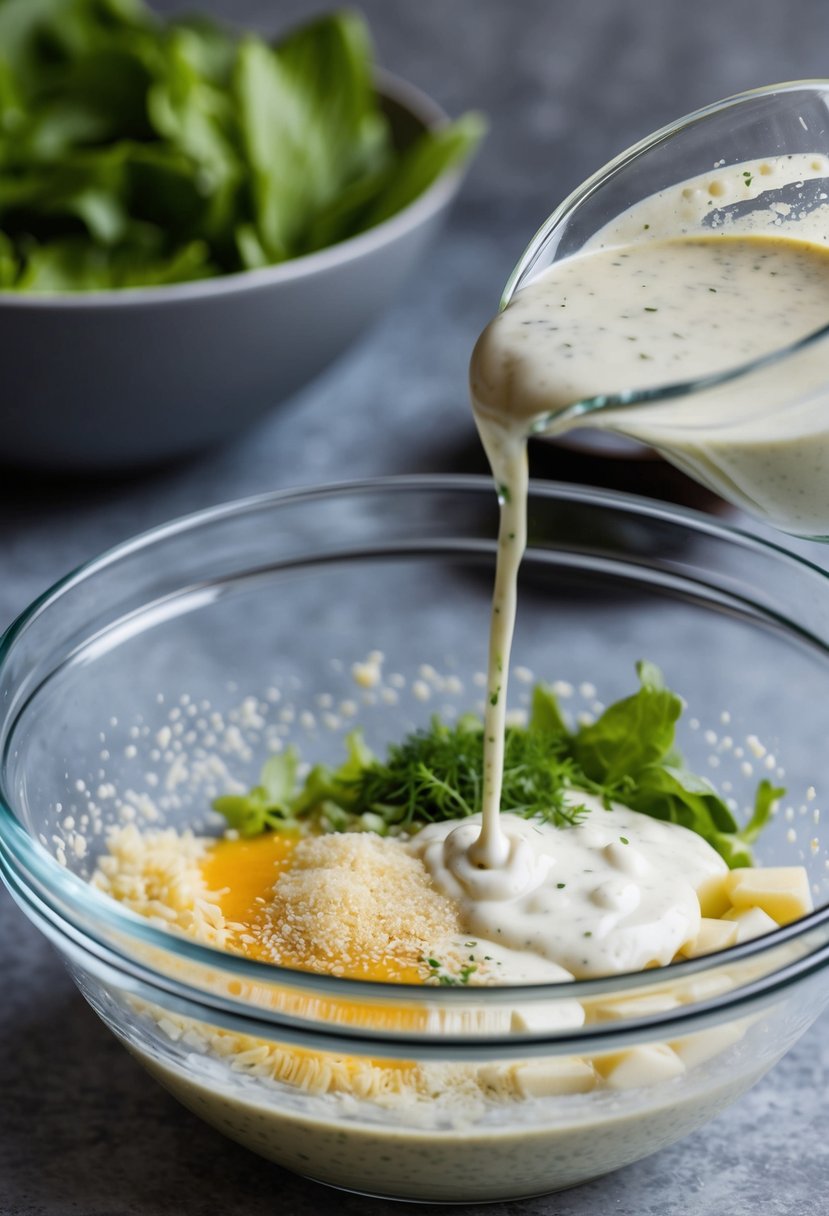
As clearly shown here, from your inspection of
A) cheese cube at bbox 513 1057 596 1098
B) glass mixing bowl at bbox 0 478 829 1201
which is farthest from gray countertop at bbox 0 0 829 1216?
cheese cube at bbox 513 1057 596 1098

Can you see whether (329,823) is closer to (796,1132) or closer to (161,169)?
(796,1132)

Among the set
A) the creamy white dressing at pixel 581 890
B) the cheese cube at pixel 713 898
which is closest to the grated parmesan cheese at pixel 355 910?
the creamy white dressing at pixel 581 890

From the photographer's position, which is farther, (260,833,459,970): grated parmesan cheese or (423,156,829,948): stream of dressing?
(260,833,459,970): grated parmesan cheese

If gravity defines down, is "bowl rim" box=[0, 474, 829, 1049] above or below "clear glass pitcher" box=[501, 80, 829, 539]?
below

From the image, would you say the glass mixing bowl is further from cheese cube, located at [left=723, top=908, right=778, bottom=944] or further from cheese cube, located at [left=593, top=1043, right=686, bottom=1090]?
cheese cube, located at [left=723, top=908, right=778, bottom=944]

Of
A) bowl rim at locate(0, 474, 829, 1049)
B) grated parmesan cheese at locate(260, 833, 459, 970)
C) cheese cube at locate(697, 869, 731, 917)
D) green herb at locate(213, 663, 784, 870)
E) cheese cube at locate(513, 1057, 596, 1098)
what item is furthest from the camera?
green herb at locate(213, 663, 784, 870)

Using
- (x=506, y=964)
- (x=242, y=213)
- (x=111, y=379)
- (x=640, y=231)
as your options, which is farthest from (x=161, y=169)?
(x=506, y=964)

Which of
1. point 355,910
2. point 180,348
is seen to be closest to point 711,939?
point 355,910
